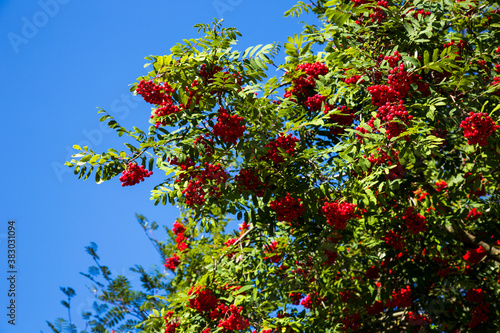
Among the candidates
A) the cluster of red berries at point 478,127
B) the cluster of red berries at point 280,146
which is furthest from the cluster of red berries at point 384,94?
the cluster of red berries at point 280,146

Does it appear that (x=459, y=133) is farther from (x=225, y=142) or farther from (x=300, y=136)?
(x=225, y=142)

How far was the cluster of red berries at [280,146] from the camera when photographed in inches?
178

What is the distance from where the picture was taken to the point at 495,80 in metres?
4.63

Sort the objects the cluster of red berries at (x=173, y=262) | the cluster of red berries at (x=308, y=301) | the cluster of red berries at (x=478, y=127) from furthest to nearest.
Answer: the cluster of red berries at (x=173, y=262) → the cluster of red berries at (x=308, y=301) → the cluster of red berries at (x=478, y=127)

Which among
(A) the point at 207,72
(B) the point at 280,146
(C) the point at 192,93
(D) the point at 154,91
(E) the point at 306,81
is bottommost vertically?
(B) the point at 280,146

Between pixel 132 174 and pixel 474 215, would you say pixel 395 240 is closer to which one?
pixel 474 215

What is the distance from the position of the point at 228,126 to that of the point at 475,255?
4237 mm

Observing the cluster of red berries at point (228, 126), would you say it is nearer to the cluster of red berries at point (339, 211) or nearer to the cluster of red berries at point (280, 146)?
the cluster of red berries at point (280, 146)

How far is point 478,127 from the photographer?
4008mm

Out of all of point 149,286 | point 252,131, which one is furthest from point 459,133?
point 149,286

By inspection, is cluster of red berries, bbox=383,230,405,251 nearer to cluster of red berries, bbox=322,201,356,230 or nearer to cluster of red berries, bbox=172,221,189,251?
cluster of red berries, bbox=322,201,356,230

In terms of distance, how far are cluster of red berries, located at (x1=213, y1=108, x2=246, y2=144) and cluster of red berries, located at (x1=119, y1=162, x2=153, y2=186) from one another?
2.73ft

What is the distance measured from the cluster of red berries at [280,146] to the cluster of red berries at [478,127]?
1.61m

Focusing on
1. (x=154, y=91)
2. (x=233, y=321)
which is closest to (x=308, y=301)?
(x=233, y=321)
